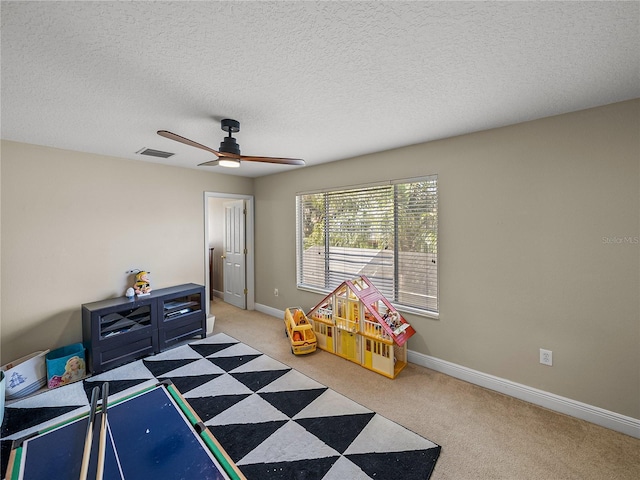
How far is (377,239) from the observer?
3.38 meters

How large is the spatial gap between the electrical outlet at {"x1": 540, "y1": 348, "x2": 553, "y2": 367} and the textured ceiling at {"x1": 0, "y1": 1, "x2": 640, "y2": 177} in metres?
1.95

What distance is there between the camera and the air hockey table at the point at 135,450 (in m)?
0.97

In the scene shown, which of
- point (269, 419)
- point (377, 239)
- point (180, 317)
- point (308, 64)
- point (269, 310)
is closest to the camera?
point (308, 64)

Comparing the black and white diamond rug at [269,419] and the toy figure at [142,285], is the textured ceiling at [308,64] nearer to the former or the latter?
the toy figure at [142,285]

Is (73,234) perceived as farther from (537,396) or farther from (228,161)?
(537,396)

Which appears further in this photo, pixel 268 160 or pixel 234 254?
pixel 234 254

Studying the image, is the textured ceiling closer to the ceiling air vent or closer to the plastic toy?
the ceiling air vent

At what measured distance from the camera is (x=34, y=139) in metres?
2.69

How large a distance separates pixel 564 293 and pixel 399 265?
1.45 m

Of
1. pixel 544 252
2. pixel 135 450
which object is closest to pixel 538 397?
pixel 544 252

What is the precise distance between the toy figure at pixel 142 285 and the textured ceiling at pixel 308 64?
1741 millimetres

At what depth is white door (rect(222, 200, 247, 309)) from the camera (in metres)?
5.01

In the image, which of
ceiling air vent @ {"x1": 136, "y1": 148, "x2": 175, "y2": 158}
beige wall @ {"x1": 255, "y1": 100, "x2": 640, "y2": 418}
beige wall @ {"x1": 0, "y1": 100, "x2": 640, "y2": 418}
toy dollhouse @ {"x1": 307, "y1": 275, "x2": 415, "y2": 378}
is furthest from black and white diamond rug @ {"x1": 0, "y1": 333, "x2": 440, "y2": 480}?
ceiling air vent @ {"x1": 136, "y1": 148, "x2": 175, "y2": 158}

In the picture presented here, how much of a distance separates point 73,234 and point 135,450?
119 inches
